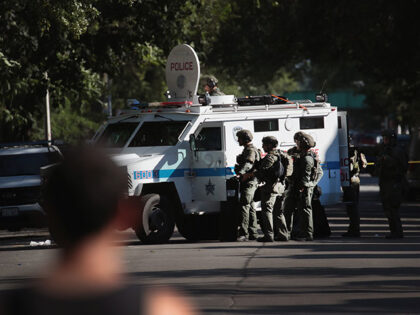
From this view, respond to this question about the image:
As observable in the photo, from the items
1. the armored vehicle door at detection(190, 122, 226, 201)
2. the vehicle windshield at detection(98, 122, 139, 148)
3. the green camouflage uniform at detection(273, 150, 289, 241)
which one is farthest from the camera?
the vehicle windshield at detection(98, 122, 139, 148)

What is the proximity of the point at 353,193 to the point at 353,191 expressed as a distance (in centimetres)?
6

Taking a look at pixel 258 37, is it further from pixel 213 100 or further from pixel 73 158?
pixel 73 158

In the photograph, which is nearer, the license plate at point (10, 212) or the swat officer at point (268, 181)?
the swat officer at point (268, 181)

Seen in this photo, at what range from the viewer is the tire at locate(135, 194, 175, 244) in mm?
16391

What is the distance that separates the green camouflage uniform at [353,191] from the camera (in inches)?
679

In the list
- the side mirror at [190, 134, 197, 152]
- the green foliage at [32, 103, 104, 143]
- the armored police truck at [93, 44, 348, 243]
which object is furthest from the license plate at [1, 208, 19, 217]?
the green foliage at [32, 103, 104, 143]

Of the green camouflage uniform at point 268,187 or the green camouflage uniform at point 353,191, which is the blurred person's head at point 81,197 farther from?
the green camouflage uniform at point 353,191

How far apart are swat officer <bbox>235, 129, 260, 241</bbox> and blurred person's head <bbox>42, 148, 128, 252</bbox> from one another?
13.7 meters

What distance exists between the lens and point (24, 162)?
68.1 feet

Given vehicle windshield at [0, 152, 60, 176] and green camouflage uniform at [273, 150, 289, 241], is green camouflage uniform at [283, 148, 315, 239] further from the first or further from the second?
vehicle windshield at [0, 152, 60, 176]

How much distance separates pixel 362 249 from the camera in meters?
14.9

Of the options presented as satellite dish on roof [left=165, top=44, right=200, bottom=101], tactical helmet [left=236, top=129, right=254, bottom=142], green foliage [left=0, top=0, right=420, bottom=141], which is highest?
green foliage [left=0, top=0, right=420, bottom=141]

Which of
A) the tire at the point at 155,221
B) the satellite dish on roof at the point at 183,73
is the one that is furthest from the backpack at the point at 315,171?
the satellite dish on roof at the point at 183,73

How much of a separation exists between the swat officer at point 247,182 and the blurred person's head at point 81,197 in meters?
13.7
